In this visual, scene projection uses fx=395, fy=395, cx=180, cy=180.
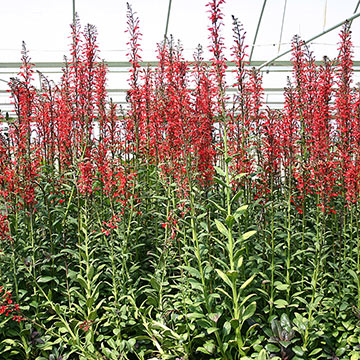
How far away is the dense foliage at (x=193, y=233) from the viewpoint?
12.3ft

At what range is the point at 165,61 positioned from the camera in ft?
15.3

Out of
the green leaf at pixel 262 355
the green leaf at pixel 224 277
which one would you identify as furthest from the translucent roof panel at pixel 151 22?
the green leaf at pixel 262 355

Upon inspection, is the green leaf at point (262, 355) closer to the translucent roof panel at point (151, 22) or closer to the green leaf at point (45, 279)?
the green leaf at point (45, 279)

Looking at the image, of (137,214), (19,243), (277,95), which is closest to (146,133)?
(137,214)

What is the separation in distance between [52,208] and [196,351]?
2215 mm

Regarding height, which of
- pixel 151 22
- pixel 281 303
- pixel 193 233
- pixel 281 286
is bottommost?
pixel 281 303

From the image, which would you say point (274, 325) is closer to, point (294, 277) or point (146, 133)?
point (294, 277)

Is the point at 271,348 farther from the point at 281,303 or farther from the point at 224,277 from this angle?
the point at 224,277

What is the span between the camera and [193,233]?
3.68m

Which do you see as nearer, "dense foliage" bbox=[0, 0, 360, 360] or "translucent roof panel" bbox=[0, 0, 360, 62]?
"dense foliage" bbox=[0, 0, 360, 360]

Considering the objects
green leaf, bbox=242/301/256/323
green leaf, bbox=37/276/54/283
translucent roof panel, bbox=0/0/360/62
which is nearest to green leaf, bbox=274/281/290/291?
green leaf, bbox=242/301/256/323

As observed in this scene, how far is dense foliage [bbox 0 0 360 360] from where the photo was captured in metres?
3.74

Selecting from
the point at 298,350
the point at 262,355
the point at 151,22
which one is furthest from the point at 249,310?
the point at 151,22

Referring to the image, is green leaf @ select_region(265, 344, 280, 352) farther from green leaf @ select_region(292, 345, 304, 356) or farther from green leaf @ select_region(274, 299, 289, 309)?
green leaf @ select_region(274, 299, 289, 309)
